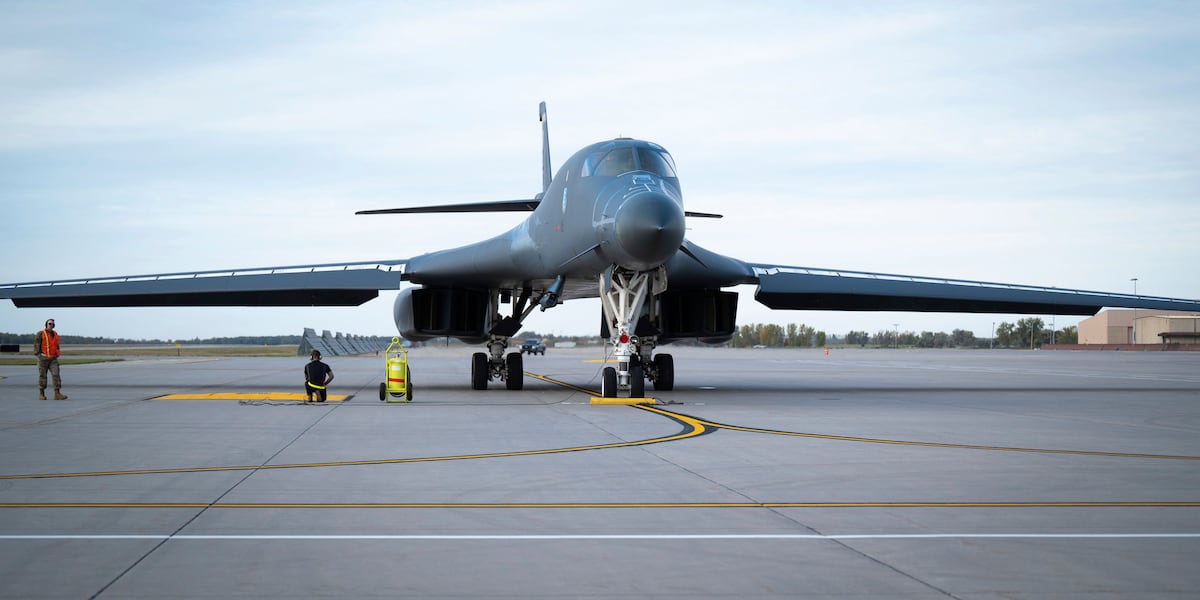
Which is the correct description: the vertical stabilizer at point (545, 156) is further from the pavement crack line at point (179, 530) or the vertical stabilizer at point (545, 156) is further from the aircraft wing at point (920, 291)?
the pavement crack line at point (179, 530)

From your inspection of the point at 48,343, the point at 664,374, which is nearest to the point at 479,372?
the point at 664,374

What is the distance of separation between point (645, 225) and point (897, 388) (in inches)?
368

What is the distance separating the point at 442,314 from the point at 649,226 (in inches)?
315

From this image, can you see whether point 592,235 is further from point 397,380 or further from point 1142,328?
point 1142,328

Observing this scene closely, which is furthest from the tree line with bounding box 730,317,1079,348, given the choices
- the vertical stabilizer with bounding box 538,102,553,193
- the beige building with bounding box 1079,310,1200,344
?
the vertical stabilizer with bounding box 538,102,553,193

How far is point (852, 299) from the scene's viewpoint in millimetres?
22812

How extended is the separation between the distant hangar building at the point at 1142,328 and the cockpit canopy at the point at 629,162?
8168cm

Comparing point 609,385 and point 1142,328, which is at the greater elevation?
point 1142,328

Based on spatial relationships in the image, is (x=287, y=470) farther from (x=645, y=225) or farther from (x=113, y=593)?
(x=645, y=225)

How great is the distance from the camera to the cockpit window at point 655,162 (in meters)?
16.3

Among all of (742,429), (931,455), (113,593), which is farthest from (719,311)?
(113,593)

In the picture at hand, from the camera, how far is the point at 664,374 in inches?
765

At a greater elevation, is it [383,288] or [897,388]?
[383,288]

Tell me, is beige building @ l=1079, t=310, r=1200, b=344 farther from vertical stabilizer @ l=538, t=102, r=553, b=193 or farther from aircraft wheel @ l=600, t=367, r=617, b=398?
aircraft wheel @ l=600, t=367, r=617, b=398
